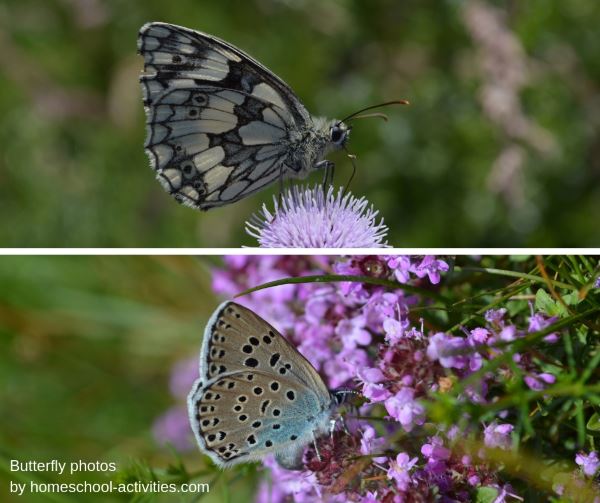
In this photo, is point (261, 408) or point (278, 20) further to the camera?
point (278, 20)

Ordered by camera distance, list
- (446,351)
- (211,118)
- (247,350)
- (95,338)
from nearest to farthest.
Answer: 1. (446,351)
2. (211,118)
3. (247,350)
4. (95,338)

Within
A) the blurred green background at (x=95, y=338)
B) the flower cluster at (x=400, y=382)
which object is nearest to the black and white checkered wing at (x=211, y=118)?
the flower cluster at (x=400, y=382)

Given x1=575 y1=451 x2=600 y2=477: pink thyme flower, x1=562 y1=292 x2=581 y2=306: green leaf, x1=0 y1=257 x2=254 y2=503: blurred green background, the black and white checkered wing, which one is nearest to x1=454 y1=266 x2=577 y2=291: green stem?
x1=562 y1=292 x2=581 y2=306: green leaf

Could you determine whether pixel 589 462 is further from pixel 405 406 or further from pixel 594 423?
pixel 405 406

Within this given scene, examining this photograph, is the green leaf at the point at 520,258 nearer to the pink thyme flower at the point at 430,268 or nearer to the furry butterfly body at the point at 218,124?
the pink thyme flower at the point at 430,268

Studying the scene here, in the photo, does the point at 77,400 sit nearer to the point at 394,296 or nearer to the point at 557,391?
the point at 394,296

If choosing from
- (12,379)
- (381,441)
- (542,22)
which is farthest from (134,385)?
(542,22)

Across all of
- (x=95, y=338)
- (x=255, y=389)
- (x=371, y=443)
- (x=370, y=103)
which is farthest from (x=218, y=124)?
(x=370, y=103)
